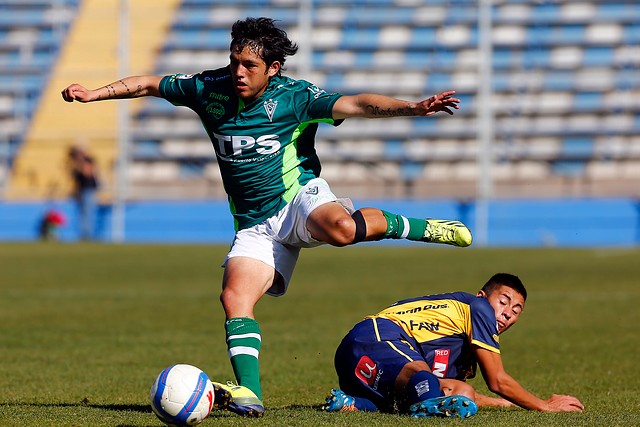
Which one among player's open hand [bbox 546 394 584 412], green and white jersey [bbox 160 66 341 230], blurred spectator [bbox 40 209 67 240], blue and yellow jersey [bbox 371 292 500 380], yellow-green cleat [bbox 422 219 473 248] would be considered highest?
green and white jersey [bbox 160 66 341 230]

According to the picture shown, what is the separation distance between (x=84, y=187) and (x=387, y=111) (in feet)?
62.5

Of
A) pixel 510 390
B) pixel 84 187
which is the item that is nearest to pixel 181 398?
pixel 510 390

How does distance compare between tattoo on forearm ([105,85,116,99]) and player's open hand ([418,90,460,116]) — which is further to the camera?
tattoo on forearm ([105,85,116,99])

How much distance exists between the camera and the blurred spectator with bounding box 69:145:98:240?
952 inches

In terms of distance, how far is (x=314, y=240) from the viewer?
242 inches

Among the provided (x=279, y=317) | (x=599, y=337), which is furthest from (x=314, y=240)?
(x=279, y=317)

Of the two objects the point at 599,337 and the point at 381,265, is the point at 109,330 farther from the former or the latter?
the point at 381,265

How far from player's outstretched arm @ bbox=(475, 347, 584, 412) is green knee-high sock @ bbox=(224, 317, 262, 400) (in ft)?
3.68

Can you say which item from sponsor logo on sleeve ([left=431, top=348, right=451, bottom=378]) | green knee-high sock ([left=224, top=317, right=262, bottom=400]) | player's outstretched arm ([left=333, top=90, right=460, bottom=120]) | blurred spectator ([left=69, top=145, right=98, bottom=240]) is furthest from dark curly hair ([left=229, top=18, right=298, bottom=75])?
blurred spectator ([left=69, top=145, right=98, bottom=240])

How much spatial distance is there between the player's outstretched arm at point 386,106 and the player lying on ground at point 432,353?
96 cm

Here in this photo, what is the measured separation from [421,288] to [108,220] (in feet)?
43.3

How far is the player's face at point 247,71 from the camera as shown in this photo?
6.13m

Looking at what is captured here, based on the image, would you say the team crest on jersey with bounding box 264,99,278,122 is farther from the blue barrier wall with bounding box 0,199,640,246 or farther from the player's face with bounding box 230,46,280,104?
the blue barrier wall with bounding box 0,199,640,246

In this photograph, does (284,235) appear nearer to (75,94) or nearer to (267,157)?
(267,157)
